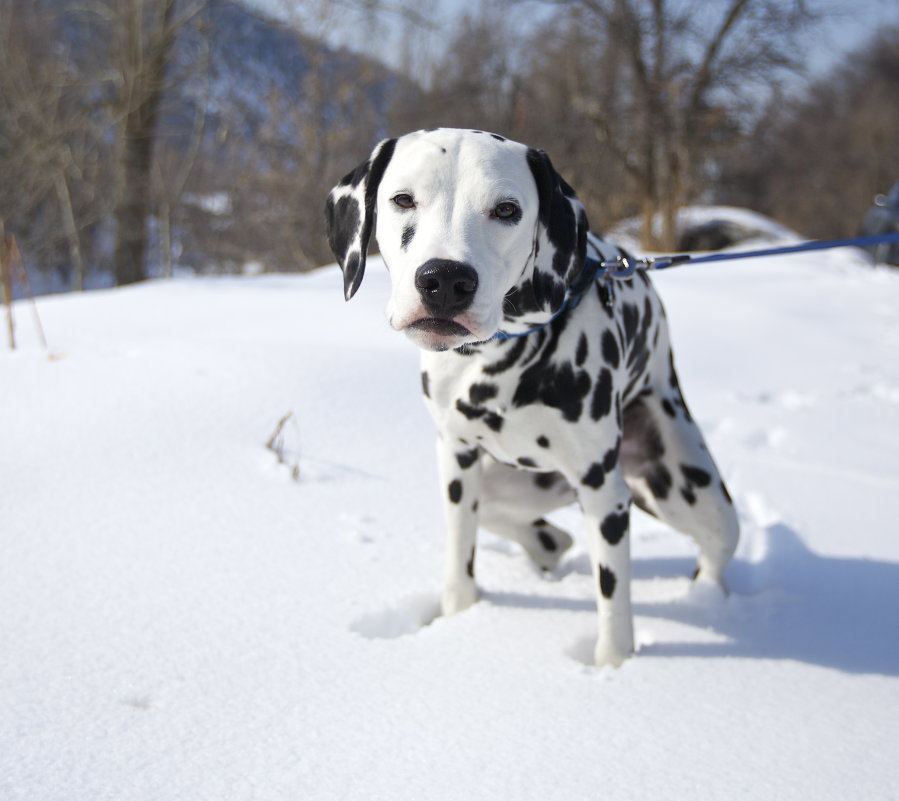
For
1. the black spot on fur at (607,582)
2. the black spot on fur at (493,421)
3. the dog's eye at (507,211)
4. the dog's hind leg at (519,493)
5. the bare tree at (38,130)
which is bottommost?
the black spot on fur at (607,582)

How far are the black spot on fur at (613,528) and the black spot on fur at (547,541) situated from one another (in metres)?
0.51

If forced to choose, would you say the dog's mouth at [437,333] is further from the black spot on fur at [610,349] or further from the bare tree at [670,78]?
the bare tree at [670,78]

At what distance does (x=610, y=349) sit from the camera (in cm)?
193

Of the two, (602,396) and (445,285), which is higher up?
(445,285)

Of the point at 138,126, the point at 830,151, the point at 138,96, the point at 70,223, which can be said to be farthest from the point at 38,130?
the point at 830,151

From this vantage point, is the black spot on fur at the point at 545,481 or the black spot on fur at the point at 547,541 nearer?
the black spot on fur at the point at 545,481

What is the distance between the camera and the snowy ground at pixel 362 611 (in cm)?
153

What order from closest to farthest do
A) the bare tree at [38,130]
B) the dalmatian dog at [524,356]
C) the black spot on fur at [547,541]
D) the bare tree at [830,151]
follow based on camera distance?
the dalmatian dog at [524,356] < the black spot on fur at [547,541] < the bare tree at [38,130] < the bare tree at [830,151]

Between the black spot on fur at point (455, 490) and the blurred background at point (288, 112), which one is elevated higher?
the blurred background at point (288, 112)

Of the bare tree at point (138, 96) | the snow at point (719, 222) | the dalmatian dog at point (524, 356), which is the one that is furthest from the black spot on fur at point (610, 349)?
the snow at point (719, 222)

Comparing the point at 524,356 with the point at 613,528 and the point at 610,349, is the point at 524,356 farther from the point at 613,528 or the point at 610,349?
the point at 613,528

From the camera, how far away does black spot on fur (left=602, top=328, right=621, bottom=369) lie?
1.92 m

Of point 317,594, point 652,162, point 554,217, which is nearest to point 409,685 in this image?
point 317,594

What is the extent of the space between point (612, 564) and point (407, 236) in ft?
3.16
